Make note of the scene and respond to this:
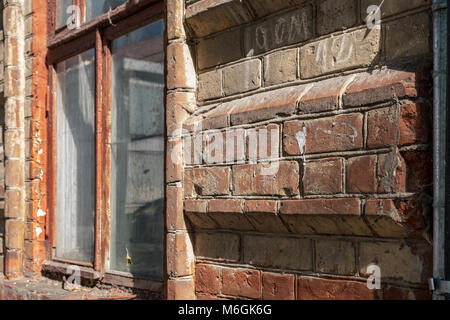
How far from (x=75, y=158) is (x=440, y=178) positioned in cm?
342

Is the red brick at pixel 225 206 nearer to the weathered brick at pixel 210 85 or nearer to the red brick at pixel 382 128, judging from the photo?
the weathered brick at pixel 210 85

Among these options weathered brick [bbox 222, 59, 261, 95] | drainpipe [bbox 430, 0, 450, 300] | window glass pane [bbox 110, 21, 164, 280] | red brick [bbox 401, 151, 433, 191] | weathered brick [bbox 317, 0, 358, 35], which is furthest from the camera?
window glass pane [bbox 110, 21, 164, 280]

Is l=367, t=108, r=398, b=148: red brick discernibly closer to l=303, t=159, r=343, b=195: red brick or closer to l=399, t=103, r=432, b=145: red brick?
l=399, t=103, r=432, b=145: red brick

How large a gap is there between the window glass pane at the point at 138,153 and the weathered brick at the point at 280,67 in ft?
3.81

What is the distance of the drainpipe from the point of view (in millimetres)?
1983

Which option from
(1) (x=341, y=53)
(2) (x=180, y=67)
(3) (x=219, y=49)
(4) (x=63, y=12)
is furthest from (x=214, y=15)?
(4) (x=63, y=12)

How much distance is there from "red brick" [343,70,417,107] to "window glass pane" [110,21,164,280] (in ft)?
5.87

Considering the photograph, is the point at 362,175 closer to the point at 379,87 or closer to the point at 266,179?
the point at 379,87

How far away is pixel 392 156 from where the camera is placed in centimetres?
216

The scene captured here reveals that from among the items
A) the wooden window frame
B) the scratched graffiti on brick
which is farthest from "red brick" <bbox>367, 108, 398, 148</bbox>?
the wooden window frame

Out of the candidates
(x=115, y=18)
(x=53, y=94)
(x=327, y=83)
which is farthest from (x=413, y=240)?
(x=53, y=94)

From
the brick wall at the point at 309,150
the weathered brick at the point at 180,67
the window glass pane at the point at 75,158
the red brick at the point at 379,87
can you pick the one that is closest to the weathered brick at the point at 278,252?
the brick wall at the point at 309,150

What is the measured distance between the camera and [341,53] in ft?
8.22
